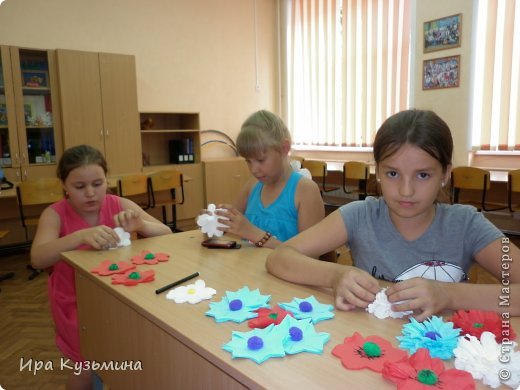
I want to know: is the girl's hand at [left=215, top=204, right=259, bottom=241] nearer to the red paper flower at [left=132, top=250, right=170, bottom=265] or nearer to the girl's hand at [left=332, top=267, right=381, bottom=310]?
the red paper flower at [left=132, top=250, right=170, bottom=265]

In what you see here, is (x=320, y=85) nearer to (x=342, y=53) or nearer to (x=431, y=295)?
(x=342, y=53)

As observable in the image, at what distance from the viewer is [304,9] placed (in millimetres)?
6129

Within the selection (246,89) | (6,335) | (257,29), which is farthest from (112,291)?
(257,29)

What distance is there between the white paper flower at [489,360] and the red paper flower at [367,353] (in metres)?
0.09

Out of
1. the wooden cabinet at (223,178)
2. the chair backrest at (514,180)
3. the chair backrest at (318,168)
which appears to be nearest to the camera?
the chair backrest at (514,180)

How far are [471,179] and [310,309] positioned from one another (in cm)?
362

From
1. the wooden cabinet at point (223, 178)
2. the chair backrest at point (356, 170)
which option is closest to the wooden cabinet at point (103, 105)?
the wooden cabinet at point (223, 178)

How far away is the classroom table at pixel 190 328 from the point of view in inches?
27.5

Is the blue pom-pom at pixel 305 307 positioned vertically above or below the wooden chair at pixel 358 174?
above

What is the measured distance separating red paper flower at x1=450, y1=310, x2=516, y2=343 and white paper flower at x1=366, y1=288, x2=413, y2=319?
0.33 ft

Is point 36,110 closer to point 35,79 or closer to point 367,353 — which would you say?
point 35,79

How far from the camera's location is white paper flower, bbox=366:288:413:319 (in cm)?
89

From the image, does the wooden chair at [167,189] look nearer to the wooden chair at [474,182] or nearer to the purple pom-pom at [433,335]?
the wooden chair at [474,182]

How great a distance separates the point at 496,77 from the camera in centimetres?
432
